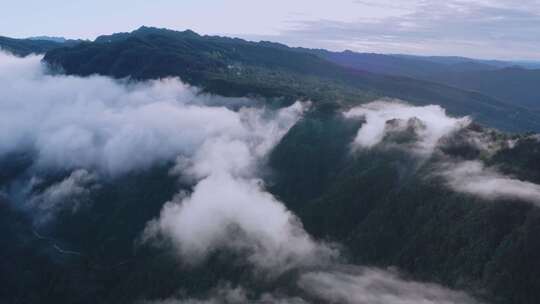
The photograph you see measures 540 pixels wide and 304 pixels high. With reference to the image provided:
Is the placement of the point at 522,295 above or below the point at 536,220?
below

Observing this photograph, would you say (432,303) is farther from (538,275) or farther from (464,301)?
(538,275)

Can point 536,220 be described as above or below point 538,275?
above

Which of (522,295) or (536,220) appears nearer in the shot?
(522,295)

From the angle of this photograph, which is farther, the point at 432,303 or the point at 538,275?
the point at 432,303

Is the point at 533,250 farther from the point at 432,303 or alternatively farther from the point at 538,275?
the point at 432,303

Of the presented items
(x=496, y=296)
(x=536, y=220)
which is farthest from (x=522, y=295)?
(x=536, y=220)

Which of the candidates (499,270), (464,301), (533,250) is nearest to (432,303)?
(464,301)

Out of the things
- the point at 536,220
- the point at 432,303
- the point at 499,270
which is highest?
the point at 536,220

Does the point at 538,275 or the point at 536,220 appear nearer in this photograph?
the point at 538,275
